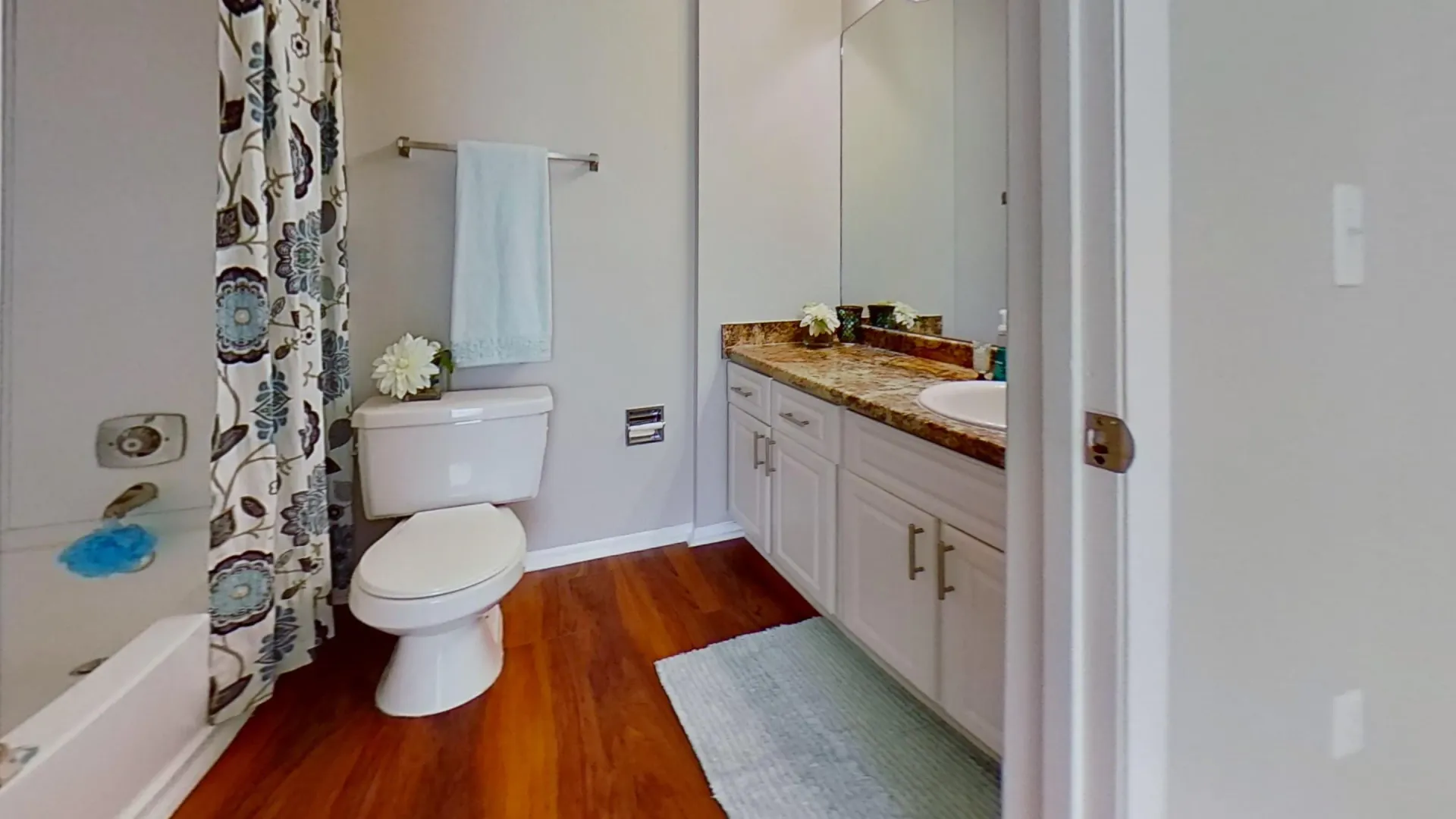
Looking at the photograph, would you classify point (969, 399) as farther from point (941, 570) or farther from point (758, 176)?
point (758, 176)

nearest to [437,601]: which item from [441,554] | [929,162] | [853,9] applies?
[441,554]

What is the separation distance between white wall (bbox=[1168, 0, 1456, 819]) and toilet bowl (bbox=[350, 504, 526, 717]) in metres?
1.42

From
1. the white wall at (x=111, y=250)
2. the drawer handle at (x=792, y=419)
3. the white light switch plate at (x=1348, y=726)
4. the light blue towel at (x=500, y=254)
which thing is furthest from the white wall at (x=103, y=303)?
the white light switch plate at (x=1348, y=726)

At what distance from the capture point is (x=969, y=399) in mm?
1712

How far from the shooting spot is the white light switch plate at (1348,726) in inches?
37.5

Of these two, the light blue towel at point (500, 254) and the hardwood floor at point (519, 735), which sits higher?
the light blue towel at point (500, 254)

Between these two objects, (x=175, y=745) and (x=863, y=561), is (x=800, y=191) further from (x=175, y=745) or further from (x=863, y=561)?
(x=175, y=745)

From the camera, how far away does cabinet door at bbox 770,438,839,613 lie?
187 centimetres

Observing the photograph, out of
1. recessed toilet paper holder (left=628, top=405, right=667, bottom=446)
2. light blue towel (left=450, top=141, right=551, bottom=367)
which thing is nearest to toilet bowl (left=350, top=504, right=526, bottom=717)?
light blue towel (left=450, top=141, right=551, bottom=367)

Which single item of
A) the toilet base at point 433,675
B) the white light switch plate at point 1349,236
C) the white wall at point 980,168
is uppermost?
the white wall at point 980,168

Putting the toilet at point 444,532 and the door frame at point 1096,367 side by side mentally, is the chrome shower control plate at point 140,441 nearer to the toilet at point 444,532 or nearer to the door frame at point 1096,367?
the toilet at point 444,532

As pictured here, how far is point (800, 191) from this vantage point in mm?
2699

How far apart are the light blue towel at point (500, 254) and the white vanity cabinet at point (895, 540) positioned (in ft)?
2.75

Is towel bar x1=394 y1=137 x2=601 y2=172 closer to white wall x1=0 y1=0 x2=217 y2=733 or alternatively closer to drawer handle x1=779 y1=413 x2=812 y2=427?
white wall x1=0 y1=0 x2=217 y2=733
